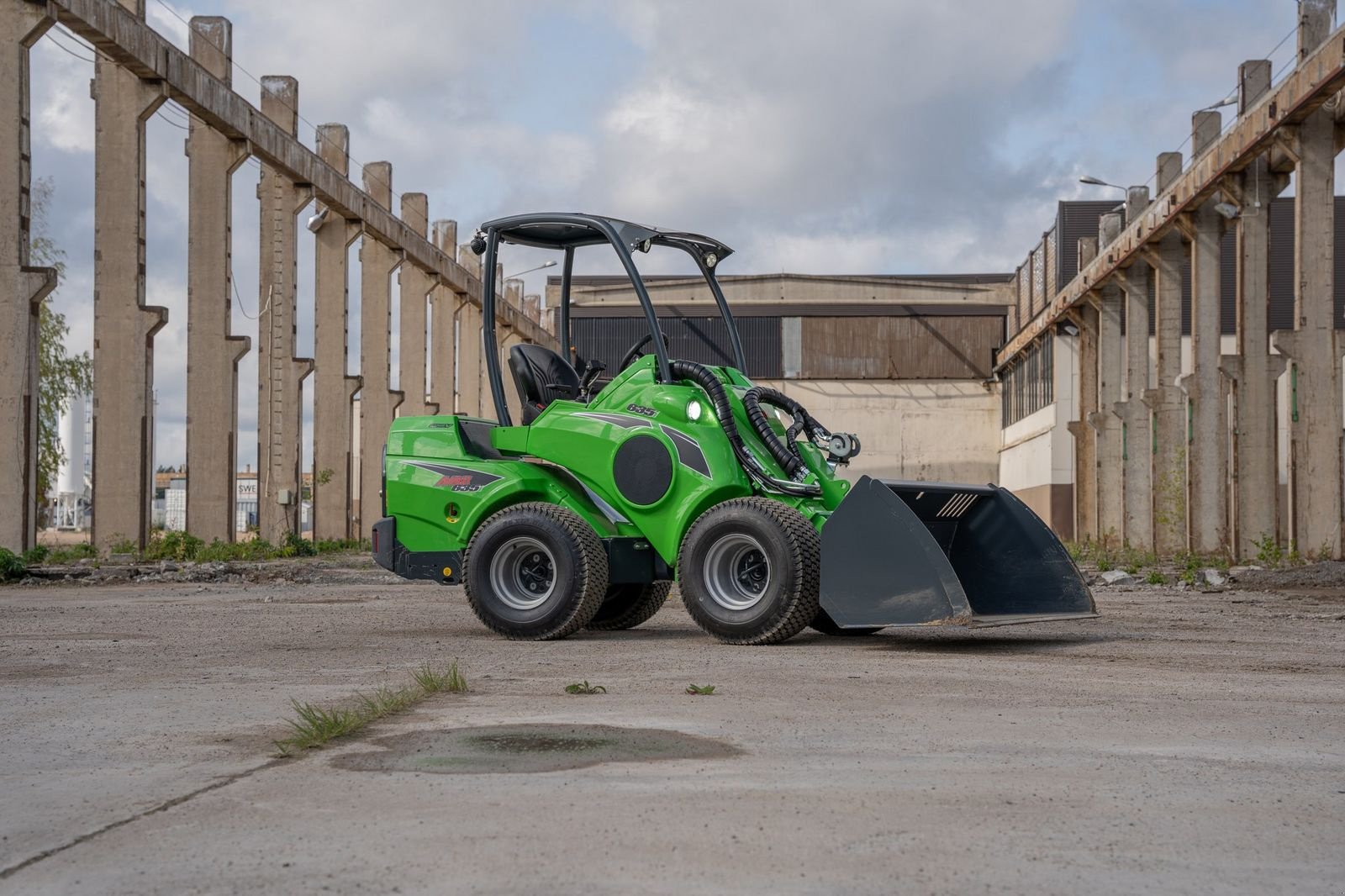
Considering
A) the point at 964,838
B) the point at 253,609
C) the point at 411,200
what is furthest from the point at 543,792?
the point at 411,200

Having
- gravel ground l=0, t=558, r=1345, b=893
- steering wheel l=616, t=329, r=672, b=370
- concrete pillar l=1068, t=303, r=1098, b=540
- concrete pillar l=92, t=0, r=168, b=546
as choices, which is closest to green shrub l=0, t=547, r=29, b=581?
concrete pillar l=92, t=0, r=168, b=546

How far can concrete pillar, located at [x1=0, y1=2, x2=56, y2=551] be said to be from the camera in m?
18.4

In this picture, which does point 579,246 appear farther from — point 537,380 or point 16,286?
point 16,286

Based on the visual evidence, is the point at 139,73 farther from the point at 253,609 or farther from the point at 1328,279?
the point at 1328,279

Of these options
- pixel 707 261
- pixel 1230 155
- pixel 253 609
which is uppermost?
pixel 1230 155

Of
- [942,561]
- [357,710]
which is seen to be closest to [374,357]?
[942,561]

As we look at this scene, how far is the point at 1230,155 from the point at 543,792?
2080 cm

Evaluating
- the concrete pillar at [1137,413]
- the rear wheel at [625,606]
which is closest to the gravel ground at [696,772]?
the rear wheel at [625,606]

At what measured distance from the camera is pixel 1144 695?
7156 millimetres

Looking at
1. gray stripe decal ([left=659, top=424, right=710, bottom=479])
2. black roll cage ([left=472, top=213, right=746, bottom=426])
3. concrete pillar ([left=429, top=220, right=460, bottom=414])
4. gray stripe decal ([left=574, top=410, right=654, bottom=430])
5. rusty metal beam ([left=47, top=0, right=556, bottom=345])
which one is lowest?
gray stripe decal ([left=659, top=424, right=710, bottom=479])

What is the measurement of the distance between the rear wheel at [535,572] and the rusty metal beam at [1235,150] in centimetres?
1255

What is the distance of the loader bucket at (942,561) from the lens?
29.8 ft

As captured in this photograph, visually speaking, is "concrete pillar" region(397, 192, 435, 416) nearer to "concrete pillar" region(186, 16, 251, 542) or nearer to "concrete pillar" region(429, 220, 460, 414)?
"concrete pillar" region(429, 220, 460, 414)

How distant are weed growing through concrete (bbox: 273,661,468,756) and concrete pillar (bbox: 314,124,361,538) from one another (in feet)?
82.0
